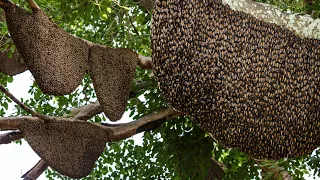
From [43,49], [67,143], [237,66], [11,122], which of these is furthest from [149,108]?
[237,66]

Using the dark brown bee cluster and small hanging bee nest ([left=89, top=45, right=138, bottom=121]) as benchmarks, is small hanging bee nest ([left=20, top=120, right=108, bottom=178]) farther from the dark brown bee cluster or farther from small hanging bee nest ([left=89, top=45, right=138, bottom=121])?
the dark brown bee cluster

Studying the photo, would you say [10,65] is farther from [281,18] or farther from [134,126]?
[281,18]

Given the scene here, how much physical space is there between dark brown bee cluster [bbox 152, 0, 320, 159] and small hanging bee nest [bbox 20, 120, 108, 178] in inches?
32.6

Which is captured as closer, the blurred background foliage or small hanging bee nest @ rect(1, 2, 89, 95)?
small hanging bee nest @ rect(1, 2, 89, 95)

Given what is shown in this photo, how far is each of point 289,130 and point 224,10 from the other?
1.65 ft

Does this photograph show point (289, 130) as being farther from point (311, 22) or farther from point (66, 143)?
point (66, 143)

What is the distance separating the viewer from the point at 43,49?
229 cm

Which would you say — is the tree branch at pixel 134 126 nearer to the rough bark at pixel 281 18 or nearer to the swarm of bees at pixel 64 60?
the swarm of bees at pixel 64 60

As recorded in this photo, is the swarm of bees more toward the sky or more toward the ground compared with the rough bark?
more toward the ground

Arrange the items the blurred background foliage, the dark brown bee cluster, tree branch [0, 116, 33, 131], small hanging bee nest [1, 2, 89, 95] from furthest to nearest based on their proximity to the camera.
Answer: the blurred background foliage
tree branch [0, 116, 33, 131]
small hanging bee nest [1, 2, 89, 95]
the dark brown bee cluster

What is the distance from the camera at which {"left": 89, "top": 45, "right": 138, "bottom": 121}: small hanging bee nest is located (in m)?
2.60

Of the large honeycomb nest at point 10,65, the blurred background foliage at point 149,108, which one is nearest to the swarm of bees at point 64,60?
the blurred background foliage at point 149,108

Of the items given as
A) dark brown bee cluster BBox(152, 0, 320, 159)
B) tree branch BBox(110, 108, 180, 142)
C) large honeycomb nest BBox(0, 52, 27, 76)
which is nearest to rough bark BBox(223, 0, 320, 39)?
dark brown bee cluster BBox(152, 0, 320, 159)

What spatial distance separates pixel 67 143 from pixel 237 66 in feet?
3.61
